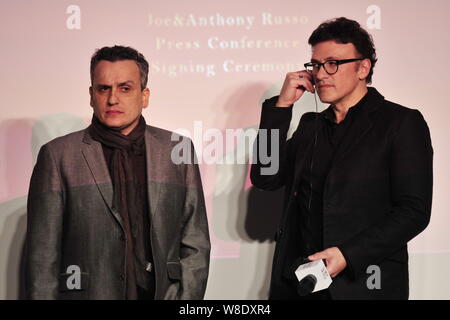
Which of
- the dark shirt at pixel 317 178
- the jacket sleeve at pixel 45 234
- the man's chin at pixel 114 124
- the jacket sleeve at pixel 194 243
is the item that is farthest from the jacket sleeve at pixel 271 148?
the jacket sleeve at pixel 45 234

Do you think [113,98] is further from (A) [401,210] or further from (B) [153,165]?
(A) [401,210]

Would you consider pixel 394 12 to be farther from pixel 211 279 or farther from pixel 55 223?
pixel 55 223

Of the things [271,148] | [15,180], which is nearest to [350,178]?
[271,148]

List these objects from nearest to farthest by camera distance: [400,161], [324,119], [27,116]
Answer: [400,161] < [324,119] < [27,116]

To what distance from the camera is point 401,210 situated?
2.26 m

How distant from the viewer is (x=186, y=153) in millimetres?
2551

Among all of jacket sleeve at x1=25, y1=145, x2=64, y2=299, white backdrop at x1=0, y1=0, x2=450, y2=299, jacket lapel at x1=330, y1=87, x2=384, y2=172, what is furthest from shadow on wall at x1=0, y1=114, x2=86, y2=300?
jacket lapel at x1=330, y1=87, x2=384, y2=172

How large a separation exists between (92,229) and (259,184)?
70 centimetres

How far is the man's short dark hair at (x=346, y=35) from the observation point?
8.25ft

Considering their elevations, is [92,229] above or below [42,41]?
below

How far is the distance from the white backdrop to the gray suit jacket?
569 mm

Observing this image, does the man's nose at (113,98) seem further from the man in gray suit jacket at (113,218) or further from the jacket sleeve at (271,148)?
the jacket sleeve at (271,148)

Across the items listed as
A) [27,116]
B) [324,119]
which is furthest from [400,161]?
[27,116]

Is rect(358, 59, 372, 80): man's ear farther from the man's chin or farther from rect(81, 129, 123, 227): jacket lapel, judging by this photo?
rect(81, 129, 123, 227): jacket lapel
